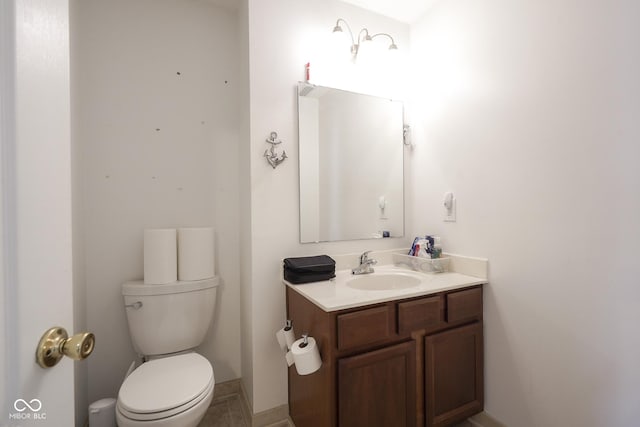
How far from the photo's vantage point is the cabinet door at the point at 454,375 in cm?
137

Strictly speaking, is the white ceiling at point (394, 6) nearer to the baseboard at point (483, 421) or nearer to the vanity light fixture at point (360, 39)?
the vanity light fixture at point (360, 39)

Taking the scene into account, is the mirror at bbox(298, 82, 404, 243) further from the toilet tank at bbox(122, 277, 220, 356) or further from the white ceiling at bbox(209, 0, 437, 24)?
the toilet tank at bbox(122, 277, 220, 356)

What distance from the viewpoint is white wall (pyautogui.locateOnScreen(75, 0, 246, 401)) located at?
161 cm

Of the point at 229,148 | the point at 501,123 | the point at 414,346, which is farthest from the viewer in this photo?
the point at 229,148

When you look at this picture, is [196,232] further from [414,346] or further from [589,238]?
[589,238]

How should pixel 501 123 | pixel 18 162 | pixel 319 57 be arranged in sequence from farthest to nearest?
pixel 319 57 → pixel 501 123 → pixel 18 162

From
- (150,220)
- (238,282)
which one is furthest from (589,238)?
(150,220)

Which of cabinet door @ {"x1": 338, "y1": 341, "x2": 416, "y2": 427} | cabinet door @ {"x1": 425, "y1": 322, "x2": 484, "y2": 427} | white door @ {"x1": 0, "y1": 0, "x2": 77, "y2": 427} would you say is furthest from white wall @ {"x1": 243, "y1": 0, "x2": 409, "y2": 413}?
white door @ {"x1": 0, "y1": 0, "x2": 77, "y2": 427}

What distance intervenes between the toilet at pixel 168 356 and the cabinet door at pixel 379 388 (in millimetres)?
625

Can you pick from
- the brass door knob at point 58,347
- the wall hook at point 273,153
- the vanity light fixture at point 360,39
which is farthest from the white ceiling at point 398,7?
the brass door knob at point 58,347

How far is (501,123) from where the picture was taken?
1.47m

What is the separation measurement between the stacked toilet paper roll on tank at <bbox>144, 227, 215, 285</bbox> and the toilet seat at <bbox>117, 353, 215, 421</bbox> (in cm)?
44

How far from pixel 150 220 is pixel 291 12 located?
152 cm

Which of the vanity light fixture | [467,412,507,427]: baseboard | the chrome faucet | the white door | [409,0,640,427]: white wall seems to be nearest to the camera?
the white door
